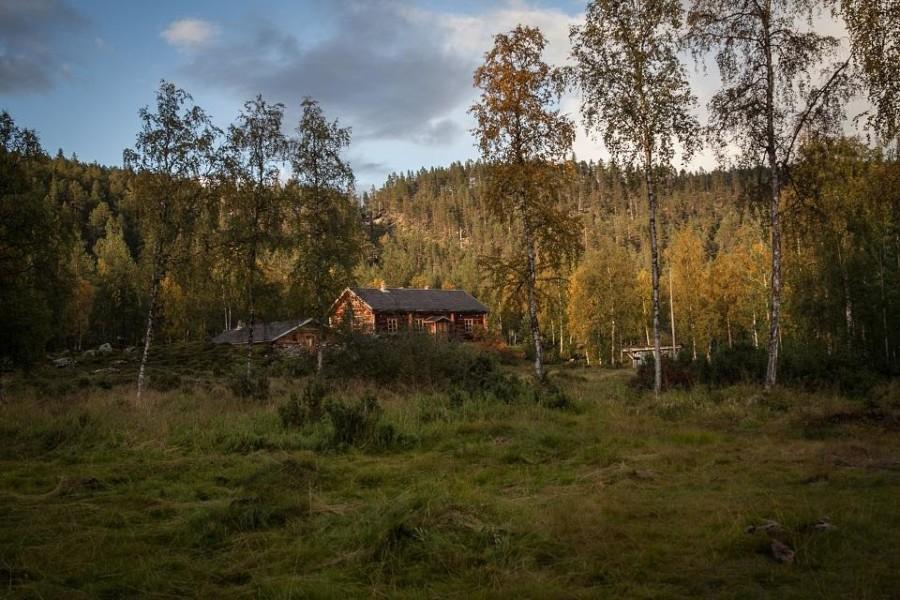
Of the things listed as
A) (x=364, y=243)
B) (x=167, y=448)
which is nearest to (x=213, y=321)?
(x=364, y=243)

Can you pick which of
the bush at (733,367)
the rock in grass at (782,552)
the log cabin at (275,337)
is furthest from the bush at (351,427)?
the log cabin at (275,337)

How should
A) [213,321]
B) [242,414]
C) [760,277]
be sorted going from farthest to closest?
[213,321] → [760,277] → [242,414]

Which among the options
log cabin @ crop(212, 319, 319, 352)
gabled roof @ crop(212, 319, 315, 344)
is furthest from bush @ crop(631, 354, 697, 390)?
gabled roof @ crop(212, 319, 315, 344)

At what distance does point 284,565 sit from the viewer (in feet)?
15.9

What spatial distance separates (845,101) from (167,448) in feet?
57.5

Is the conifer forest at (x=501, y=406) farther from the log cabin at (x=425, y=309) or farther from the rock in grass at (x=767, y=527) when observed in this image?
the log cabin at (x=425, y=309)

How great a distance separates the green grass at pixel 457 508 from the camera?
4.36 meters

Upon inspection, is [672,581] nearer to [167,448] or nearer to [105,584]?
[105,584]

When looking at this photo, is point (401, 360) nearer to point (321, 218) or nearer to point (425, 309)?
point (321, 218)

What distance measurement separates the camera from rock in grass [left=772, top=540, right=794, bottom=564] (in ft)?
14.5

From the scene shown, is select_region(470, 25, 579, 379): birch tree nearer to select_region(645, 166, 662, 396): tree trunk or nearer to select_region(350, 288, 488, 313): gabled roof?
select_region(645, 166, 662, 396): tree trunk

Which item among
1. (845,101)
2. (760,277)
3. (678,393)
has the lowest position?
(678,393)

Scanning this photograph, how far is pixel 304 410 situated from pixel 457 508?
25.6 ft

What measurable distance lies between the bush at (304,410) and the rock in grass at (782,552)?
9457mm
